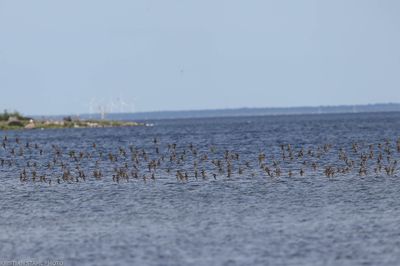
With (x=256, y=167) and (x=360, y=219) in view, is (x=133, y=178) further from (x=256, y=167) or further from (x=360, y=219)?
(x=360, y=219)

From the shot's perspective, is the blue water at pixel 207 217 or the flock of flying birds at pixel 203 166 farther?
the flock of flying birds at pixel 203 166

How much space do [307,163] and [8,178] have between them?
23.6 metres

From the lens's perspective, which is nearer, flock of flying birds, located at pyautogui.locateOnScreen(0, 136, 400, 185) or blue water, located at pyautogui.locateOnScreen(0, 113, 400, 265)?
blue water, located at pyautogui.locateOnScreen(0, 113, 400, 265)

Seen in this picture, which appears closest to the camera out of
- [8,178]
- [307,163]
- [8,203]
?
[8,203]

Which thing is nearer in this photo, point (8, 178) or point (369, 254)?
point (369, 254)

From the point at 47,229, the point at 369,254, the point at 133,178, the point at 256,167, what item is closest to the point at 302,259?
the point at 369,254

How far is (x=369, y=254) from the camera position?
120 ft

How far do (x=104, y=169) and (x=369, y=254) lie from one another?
44777 mm

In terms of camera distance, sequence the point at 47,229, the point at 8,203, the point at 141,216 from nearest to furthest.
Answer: the point at 47,229 → the point at 141,216 → the point at 8,203

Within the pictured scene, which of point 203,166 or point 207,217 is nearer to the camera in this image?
point 207,217

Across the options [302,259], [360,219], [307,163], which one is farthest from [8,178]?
[302,259]

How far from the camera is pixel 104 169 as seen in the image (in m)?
79.1

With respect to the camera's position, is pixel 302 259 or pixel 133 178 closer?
pixel 302 259

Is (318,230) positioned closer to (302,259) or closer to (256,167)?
(302,259)
